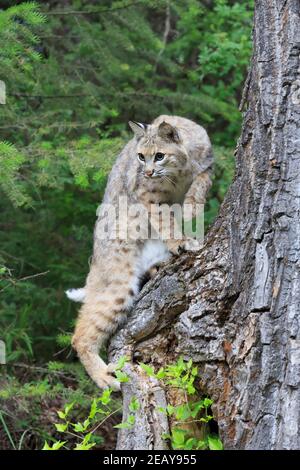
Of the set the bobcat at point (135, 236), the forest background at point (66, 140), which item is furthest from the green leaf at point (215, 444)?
the forest background at point (66, 140)

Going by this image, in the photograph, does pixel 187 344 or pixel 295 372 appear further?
pixel 187 344

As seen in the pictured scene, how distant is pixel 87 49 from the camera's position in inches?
264

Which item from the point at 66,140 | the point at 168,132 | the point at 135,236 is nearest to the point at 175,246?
the point at 135,236

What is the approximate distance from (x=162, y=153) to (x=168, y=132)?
0.52ft

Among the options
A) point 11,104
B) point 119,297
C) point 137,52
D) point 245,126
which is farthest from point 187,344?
point 137,52

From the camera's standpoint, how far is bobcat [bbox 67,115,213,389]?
5.02 metres

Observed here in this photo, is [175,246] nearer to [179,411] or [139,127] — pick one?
[139,127]

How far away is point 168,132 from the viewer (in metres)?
5.31

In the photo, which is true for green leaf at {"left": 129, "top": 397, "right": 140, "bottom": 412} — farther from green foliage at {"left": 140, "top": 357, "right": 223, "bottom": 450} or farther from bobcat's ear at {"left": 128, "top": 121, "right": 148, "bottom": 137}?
bobcat's ear at {"left": 128, "top": 121, "right": 148, "bottom": 137}

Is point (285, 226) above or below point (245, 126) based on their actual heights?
below

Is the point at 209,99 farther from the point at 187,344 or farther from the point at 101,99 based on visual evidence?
the point at 187,344

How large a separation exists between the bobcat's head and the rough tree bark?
3.18ft
